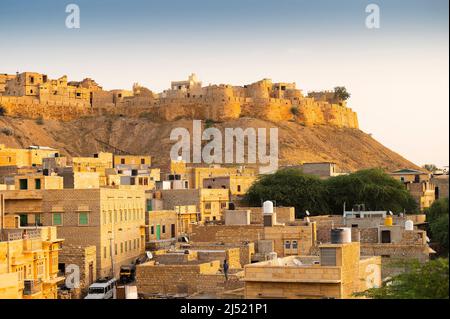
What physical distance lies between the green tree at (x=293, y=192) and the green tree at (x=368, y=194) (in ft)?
1.65

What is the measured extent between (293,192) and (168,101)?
40593 mm

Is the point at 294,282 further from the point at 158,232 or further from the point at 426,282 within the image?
the point at 158,232

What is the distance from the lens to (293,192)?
35.8 meters

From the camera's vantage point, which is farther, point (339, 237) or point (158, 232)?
point (158, 232)

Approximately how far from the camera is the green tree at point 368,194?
115 ft

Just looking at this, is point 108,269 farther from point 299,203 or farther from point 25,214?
point 299,203

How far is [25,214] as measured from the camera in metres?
21.2

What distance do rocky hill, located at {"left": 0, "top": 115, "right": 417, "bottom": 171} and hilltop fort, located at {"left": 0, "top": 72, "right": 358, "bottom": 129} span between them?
0.68 meters

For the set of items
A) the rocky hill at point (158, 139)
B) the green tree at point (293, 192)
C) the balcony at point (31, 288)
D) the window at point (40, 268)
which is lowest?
the balcony at point (31, 288)

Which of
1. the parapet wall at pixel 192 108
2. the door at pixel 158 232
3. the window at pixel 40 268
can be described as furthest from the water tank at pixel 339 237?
the parapet wall at pixel 192 108

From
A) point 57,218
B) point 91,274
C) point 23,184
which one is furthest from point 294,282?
point 23,184

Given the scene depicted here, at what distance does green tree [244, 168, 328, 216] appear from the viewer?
3481 cm

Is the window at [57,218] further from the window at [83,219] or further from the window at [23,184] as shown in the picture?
the window at [23,184]
